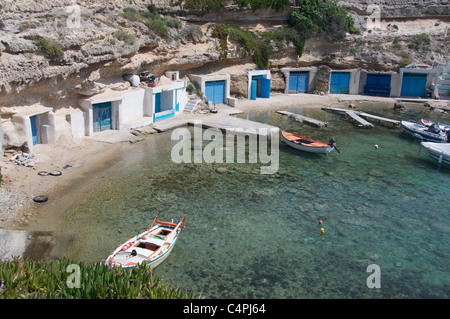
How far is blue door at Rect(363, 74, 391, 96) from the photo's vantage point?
44000 millimetres

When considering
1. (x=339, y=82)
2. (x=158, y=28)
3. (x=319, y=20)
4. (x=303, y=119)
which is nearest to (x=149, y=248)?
(x=158, y=28)

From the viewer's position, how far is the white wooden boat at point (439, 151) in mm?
24750

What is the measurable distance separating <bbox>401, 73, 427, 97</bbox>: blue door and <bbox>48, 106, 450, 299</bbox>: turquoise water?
811 inches

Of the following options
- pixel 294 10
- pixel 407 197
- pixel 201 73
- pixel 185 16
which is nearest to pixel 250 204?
pixel 407 197

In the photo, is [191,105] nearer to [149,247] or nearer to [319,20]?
[319,20]

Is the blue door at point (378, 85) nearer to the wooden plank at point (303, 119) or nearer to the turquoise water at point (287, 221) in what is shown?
the wooden plank at point (303, 119)

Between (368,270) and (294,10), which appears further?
(294,10)

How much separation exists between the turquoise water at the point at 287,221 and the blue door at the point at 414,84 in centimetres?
2061

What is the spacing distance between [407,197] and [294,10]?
29.2 m

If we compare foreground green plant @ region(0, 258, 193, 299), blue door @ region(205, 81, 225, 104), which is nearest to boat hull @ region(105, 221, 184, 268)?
foreground green plant @ region(0, 258, 193, 299)

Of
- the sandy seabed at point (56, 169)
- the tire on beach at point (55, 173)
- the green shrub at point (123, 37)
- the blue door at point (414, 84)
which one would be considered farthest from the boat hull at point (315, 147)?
the blue door at point (414, 84)

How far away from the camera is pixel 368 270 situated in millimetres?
14211
